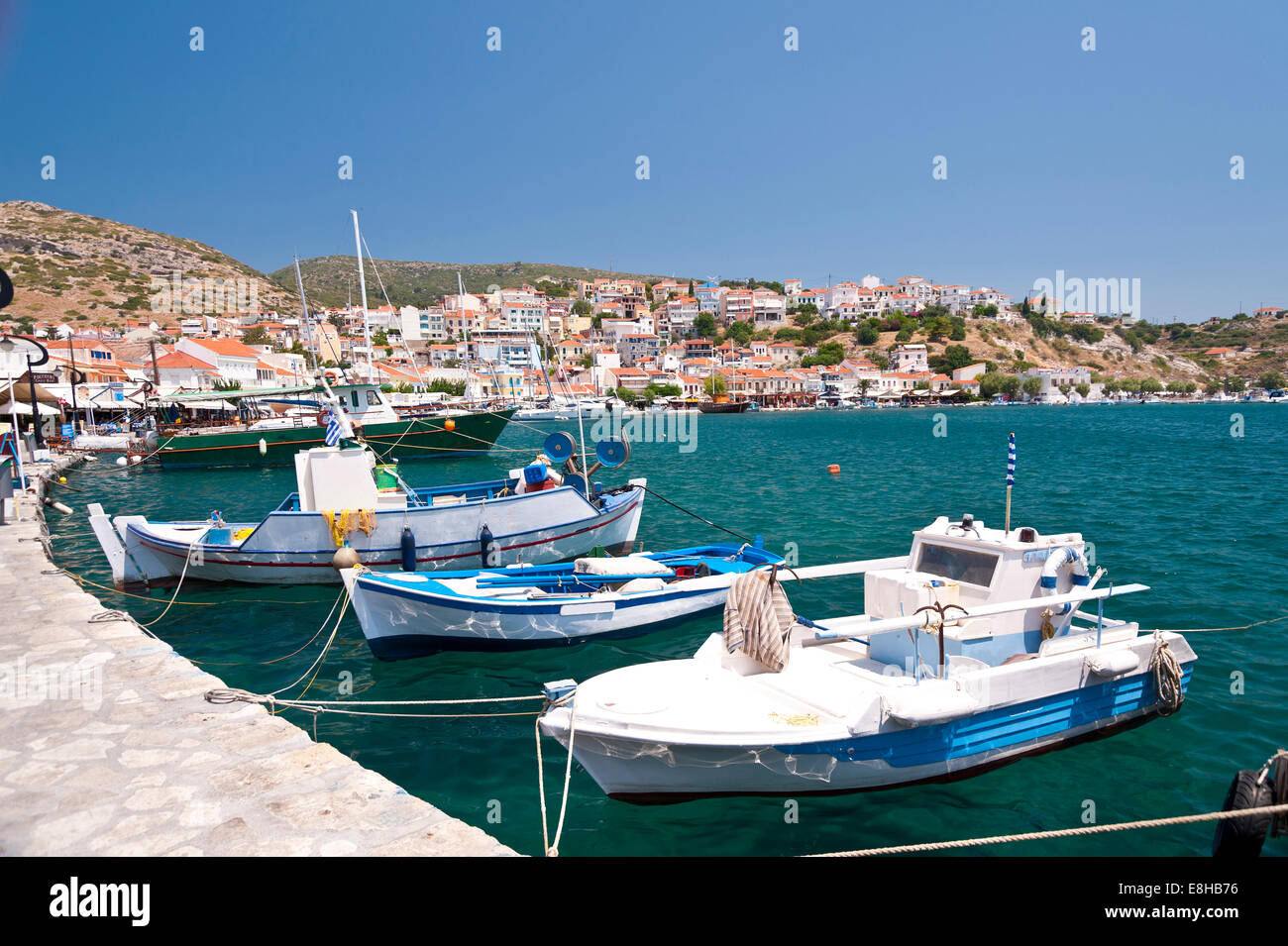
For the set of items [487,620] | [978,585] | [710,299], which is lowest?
[487,620]

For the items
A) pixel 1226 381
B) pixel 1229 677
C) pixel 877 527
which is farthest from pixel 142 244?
pixel 1226 381

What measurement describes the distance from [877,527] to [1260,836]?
15.3 meters

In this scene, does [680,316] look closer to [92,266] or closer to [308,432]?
[92,266]

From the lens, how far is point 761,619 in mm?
6777

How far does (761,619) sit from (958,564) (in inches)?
127

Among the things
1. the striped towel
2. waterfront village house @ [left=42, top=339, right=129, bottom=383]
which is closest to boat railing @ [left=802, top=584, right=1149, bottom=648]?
the striped towel

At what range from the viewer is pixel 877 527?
20.5 m

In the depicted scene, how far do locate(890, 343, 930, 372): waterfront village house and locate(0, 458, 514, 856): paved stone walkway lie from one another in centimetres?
16905

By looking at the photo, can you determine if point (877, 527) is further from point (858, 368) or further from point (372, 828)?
point (858, 368)

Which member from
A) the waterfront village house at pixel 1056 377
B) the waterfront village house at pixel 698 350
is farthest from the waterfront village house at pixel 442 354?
the waterfront village house at pixel 1056 377

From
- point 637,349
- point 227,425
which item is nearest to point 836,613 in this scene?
point 227,425

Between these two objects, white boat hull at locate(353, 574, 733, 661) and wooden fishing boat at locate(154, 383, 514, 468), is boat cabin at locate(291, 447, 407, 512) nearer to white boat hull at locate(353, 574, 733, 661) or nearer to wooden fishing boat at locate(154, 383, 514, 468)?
white boat hull at locate(353, 574, 733, 661)

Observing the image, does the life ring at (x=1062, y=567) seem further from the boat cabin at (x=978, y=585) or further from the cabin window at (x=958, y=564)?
the cabin window at (x=958, y=564)

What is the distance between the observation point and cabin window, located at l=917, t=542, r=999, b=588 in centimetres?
825
